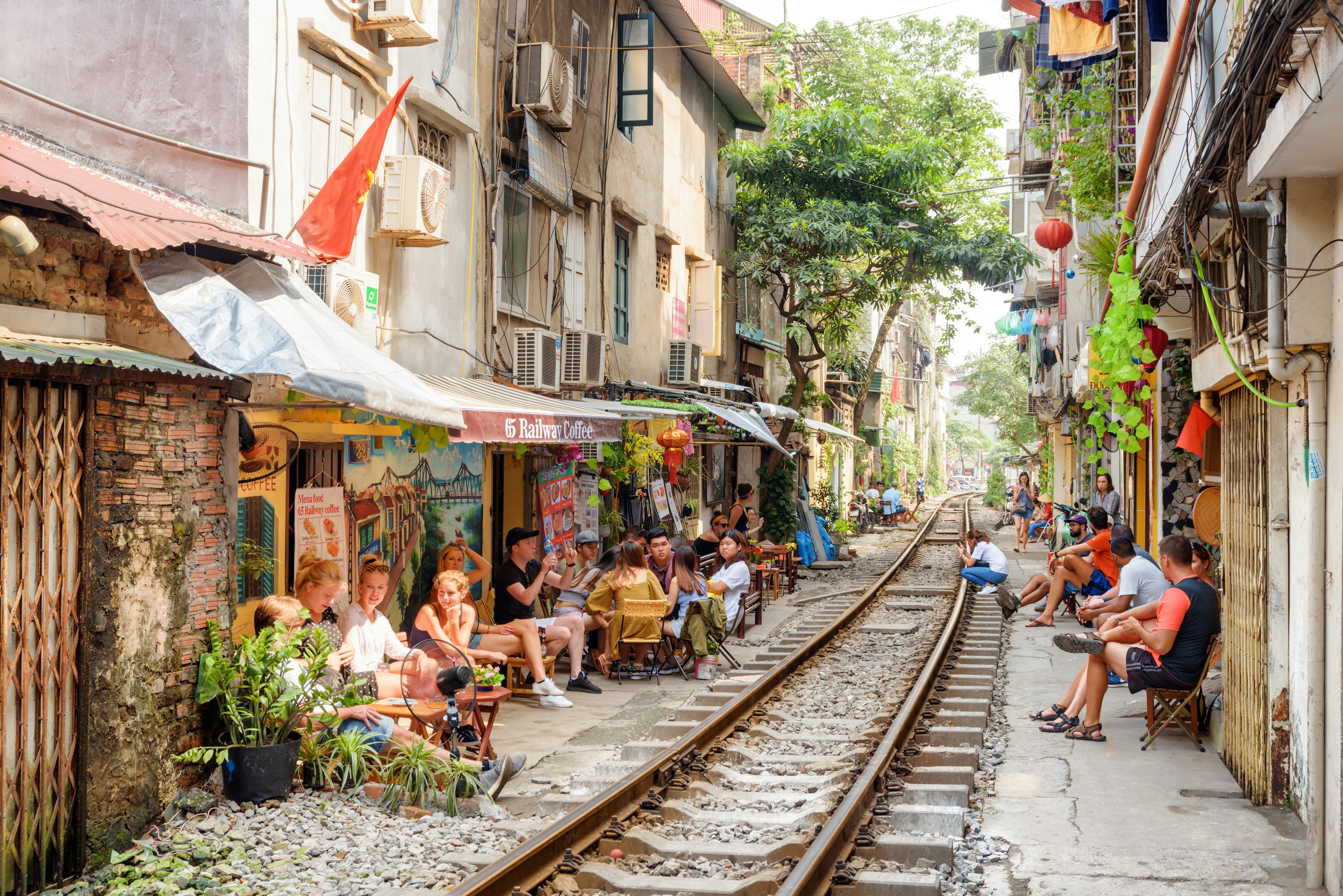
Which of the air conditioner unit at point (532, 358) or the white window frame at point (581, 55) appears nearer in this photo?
the air conditioner unit at point (532, 358)

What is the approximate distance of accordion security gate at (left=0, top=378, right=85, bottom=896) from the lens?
5172 mm

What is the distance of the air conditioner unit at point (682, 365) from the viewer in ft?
61.4

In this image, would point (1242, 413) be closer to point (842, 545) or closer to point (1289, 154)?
point (1289, 154)

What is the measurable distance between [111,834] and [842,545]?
2296 cm

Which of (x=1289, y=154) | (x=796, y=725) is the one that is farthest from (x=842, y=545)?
(x=1289, y=154)

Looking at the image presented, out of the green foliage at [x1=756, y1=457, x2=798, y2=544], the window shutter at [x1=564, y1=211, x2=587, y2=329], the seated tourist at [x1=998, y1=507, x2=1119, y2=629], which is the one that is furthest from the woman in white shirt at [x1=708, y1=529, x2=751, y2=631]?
the green foliage at [x1=756, y1=457, x2=798, y2=544]

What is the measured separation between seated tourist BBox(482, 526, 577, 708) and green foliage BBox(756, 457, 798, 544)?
13.3 meters

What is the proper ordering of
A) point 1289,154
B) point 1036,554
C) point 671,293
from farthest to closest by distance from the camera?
point 1036,554 → point 671,293 → point 1289,154

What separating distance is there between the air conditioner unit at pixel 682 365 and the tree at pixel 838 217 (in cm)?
431

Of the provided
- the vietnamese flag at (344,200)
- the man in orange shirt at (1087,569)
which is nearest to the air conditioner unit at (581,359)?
the vietnamese flag at (344,200)

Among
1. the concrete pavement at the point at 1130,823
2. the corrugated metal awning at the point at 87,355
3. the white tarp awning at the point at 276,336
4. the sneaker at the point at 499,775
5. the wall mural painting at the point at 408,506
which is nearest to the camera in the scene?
the corrugated metal awning at the point at 87,355

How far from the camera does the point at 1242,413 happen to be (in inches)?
296

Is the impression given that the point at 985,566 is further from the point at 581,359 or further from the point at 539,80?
the point at 539,80

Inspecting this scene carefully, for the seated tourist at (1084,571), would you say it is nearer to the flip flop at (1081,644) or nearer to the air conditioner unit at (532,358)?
the flip flop at (1081,644)
